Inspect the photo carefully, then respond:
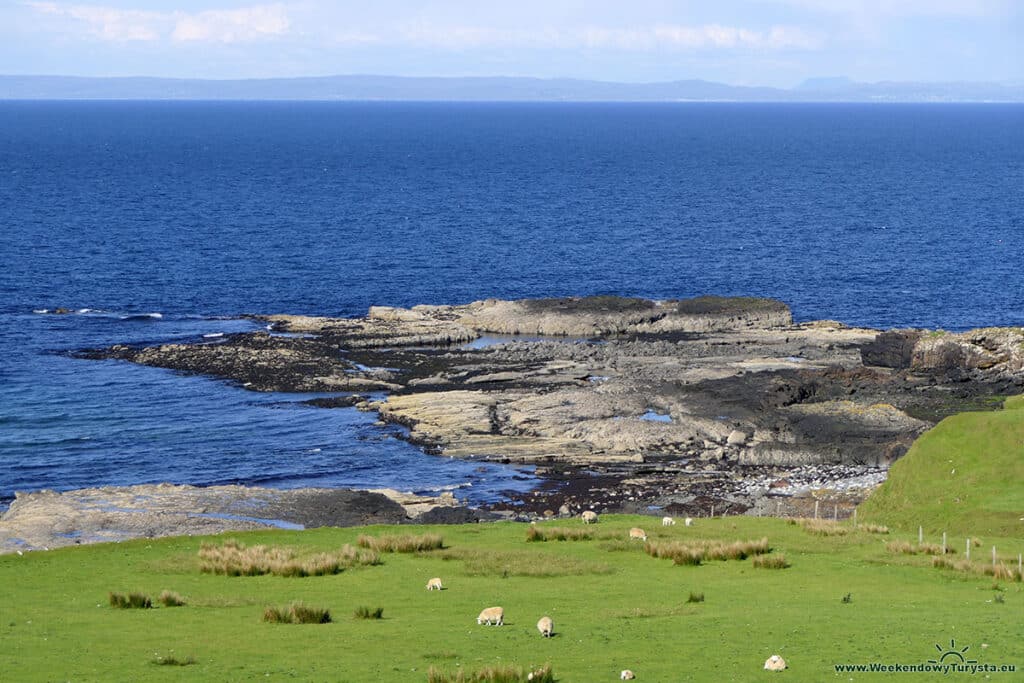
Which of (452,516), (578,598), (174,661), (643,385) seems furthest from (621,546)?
(643,385)

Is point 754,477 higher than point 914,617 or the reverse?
the reverse

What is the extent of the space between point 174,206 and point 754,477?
424 ft

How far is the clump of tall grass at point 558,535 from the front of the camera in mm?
42769

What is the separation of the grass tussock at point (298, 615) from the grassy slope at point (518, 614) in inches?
21.0

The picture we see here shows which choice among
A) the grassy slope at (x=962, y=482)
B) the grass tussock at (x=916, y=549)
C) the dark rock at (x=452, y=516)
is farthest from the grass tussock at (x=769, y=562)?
the dark rock at (x=452, y=516)

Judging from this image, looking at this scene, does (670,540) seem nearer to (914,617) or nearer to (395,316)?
(914,617)

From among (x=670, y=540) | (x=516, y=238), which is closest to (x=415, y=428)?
(x=670, y=540)

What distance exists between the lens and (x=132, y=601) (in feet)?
108

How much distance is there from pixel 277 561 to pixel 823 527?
18.2 meters

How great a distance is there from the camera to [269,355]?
84688 millimetres

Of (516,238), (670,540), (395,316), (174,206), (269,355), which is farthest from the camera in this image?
(174,206)

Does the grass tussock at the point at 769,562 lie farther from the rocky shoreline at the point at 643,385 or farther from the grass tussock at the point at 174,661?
the grass tussock at the point at 174,661

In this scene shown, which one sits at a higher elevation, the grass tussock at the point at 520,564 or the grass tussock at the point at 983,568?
the grass tussock at the point at 983,568

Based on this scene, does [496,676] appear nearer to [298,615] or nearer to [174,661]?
[174,661]
